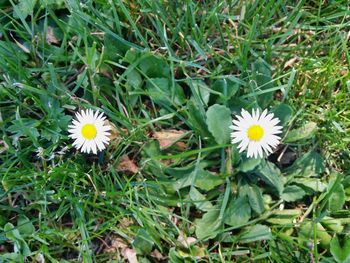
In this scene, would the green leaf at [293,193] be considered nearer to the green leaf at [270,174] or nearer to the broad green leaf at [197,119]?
the green leaf at [270,174]

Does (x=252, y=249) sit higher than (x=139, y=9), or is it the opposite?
(x=139, y=9)

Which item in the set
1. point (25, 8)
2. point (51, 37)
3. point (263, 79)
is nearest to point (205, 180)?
point (263, 79)

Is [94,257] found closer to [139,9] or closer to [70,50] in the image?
[70,50]

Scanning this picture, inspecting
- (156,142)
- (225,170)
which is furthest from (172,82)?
(225,170)

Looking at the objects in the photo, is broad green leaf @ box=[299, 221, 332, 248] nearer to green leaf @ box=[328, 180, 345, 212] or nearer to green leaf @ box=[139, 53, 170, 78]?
green leaf @ box=[328, 180, 345, 212]

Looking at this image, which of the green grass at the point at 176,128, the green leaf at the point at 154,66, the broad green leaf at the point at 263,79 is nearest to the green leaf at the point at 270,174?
the green grass at the point at 176,128

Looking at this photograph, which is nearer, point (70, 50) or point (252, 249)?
point (252, 249)

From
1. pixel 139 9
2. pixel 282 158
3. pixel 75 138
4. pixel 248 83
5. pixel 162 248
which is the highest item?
pixel 139 9

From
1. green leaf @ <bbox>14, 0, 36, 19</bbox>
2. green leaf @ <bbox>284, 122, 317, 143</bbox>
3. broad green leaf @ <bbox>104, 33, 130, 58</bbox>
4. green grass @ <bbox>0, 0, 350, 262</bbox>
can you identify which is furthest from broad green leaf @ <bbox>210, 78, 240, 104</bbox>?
green leaf @ <bbox>14, 0, 36, 19</bbox>
